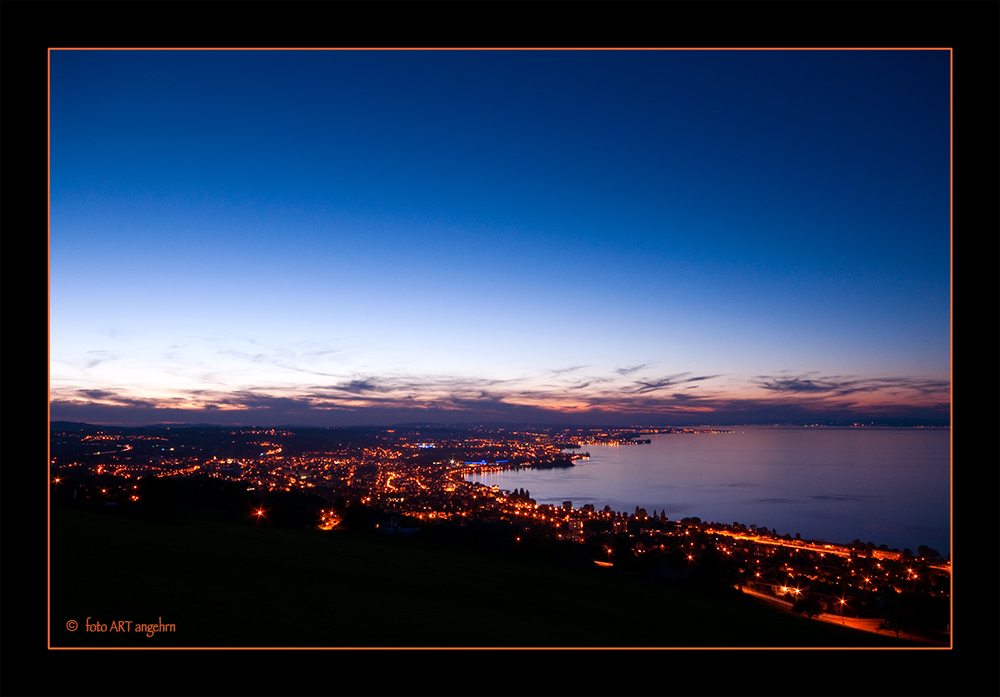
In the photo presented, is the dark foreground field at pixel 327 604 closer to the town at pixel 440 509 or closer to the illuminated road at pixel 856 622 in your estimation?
the illuminated road at pixel 856 622

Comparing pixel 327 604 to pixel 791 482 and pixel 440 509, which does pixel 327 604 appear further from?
pixel 791 482

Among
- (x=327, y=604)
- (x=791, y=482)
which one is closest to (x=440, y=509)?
(x=327, y=604)

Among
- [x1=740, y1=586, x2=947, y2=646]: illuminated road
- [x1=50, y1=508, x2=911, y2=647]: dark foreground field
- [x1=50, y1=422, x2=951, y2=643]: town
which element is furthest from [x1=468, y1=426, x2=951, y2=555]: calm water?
[x1=50, y1=508, x2=911, y2=647]: dark foreground field

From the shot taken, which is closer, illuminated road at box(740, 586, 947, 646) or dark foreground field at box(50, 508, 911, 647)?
dark foreground field at box(50, 508, 911, 647)

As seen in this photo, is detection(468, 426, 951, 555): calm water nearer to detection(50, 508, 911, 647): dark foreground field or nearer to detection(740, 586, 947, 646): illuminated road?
detection(740, 586, 947, 646): illuminated road

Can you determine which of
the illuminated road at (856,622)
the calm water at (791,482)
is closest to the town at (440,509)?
the illuminated road at (856,622)

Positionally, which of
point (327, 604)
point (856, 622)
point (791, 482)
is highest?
point (327, 604)
